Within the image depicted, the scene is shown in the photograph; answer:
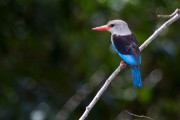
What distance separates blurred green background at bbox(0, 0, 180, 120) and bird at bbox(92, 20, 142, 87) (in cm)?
107

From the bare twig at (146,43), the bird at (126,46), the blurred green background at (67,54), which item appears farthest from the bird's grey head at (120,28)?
the blurred green background at (67,54)

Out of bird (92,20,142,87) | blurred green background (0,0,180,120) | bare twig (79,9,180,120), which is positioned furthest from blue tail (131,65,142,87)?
blurred green background (0,0,180,120)

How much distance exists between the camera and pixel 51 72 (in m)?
7.23

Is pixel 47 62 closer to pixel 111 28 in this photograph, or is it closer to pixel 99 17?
pixel 99 17

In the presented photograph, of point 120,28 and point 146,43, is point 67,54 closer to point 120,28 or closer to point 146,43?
point 120,28

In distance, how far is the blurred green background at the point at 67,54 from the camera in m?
6.87

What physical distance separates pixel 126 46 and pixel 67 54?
217 centimetres

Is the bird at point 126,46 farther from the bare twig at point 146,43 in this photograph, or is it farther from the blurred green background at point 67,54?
the blurred green background at point 67,54

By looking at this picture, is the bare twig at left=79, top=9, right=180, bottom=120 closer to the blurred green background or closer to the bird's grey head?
the bird's grey head

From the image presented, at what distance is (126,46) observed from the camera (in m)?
5.54

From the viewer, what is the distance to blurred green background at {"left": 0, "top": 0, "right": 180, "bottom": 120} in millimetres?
6871

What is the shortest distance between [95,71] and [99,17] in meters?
0.51

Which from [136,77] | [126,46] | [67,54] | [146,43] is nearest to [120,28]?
[126,46]

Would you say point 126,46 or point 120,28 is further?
point 120,28
